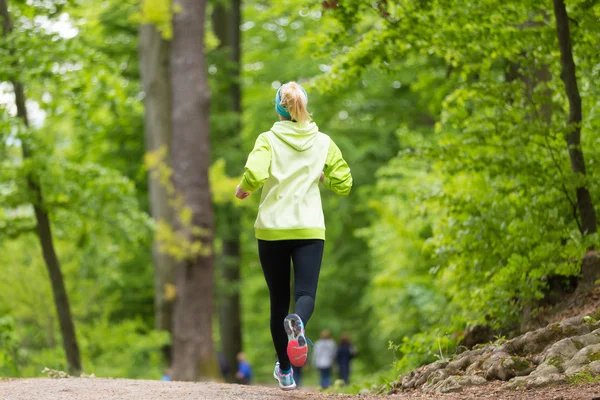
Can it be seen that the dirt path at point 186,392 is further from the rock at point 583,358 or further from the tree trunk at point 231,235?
the tree trunk at point 231,235

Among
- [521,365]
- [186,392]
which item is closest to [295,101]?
[186,392]

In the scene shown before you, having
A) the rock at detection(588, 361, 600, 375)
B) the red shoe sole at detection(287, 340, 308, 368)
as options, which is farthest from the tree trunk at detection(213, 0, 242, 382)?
the rock at detection(588, 361, 600, 375)

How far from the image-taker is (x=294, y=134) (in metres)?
5.57

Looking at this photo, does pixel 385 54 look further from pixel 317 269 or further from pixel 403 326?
pixel 403 326

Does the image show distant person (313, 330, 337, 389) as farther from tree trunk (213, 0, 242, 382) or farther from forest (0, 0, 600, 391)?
tree trunk (213, 0, 242, 382)

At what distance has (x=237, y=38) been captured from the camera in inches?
890

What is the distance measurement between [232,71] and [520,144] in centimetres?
1440

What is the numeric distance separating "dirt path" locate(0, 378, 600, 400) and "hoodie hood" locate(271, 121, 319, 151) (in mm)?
1641

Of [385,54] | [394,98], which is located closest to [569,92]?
[385,54]

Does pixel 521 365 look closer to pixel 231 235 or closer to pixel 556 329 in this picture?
pixel 556 329

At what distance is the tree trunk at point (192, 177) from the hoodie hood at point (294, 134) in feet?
23.9

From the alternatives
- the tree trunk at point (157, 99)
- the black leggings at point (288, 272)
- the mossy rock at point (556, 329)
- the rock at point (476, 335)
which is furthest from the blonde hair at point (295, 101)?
the tree trunk at point (157, 99)

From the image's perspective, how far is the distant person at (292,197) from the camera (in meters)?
5.45

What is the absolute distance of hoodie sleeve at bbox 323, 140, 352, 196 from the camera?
5.67 m
